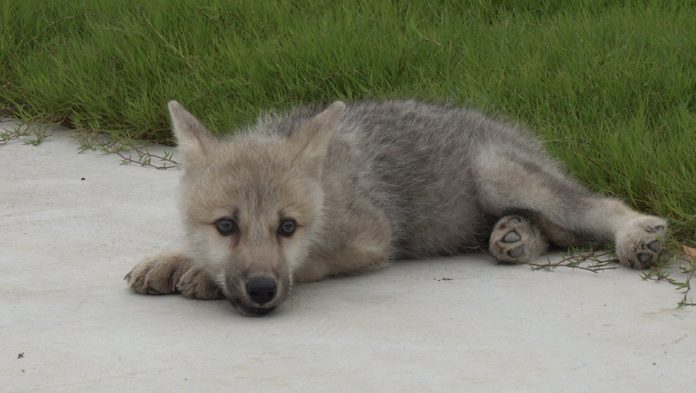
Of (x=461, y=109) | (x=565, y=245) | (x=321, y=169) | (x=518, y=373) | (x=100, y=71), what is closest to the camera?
(x=518, y=373)

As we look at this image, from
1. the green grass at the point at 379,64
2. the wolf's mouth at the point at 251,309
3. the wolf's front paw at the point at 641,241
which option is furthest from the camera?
the green grass at the point at 379,64

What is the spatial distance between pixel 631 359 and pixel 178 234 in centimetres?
240

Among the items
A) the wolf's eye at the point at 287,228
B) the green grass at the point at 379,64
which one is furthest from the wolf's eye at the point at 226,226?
the green grass at the point at 379,64

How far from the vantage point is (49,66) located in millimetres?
7645

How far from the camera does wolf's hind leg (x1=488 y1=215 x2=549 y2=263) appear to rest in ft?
16.8

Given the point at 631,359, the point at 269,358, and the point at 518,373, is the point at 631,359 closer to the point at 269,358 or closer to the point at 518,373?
the point at 518,373

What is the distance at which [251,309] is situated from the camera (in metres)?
4.29

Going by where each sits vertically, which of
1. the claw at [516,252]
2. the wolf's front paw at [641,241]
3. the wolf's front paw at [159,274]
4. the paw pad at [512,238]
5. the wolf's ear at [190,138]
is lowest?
the wolf's front paw at [159,274]

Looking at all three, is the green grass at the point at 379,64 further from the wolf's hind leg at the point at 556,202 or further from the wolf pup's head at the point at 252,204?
the wolf pup's head at the point at 252,204

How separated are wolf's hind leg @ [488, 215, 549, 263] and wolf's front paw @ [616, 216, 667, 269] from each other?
0.38m

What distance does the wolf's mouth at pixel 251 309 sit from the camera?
4277 mm

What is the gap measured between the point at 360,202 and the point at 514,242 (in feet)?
2.31

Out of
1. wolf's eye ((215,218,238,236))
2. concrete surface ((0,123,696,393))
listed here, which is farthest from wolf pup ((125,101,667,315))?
concrete surface ((0,123,696,393))

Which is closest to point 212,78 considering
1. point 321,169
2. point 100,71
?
point 100,71
